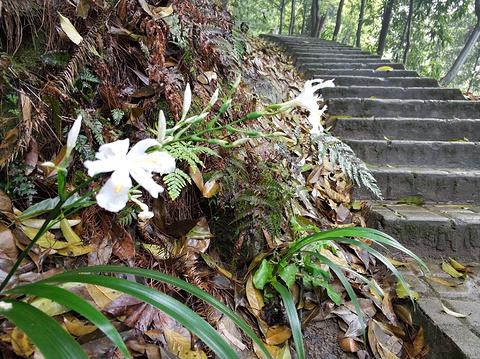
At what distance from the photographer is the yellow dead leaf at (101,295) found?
45.1 inches

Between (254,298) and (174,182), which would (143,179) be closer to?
(174,182)

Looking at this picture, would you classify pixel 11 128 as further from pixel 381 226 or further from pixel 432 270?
pixel 432 270

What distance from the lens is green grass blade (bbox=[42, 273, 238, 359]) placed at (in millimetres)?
786

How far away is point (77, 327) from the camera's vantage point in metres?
1.06

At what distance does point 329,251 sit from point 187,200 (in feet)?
2.33

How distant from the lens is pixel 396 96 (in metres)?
4.59

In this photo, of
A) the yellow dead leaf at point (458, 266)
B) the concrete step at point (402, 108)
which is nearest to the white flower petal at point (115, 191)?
the yellow dead leaf at point (458, 266)

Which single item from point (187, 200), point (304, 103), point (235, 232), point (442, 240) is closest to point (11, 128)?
point (187, 200)

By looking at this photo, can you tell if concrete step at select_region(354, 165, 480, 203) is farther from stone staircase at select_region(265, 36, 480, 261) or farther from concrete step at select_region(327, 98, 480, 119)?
concrete step at select_region(327, 98, 480, 119)

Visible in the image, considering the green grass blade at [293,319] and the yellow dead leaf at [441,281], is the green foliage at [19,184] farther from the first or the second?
the yellow dead leaf at [441,281]

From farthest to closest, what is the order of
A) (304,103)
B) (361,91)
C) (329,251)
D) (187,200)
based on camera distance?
(361,91) → (329,251) → (187,200) → (304,103)

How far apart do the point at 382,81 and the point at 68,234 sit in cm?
475

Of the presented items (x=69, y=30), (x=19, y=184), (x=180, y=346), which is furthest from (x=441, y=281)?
(x=69, y=30)

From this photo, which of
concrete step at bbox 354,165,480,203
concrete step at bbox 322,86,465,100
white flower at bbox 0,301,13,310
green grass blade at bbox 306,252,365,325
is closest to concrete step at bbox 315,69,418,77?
concrete step at bbox 322,86,465,100
